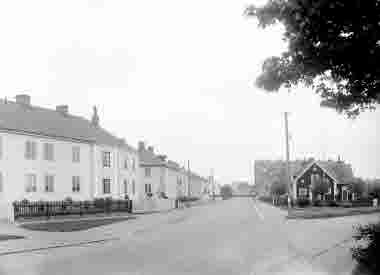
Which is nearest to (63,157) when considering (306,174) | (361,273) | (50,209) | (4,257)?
(50,209)

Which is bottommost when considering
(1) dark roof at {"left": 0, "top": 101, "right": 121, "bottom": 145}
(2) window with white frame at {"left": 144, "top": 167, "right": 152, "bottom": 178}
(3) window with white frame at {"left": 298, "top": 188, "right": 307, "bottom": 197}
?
(3) window with white frame at {"left": 298, "top": 188, "right": 307, "bottom": 197}

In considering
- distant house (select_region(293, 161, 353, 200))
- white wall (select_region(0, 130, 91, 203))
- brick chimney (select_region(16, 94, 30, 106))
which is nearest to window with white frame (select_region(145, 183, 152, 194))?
distant house (select_region(293, 161, 353, 200))

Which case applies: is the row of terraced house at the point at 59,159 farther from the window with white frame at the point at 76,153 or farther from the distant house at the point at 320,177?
the distant house at the point at 320,177

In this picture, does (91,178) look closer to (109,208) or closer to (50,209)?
(109,208)

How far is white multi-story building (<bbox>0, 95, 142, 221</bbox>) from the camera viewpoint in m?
39.2

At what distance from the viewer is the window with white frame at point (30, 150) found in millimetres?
40875

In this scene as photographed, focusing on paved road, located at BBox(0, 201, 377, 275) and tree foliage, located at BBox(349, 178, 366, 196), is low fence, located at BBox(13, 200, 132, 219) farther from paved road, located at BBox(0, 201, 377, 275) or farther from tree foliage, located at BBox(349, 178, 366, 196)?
tree foliage, located at BBox(349, 178, 366, 196)

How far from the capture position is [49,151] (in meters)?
43.4

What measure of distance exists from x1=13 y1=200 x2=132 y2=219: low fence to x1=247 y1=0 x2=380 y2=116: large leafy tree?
27.7 metres

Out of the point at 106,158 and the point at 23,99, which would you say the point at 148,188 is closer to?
the point at 106,158

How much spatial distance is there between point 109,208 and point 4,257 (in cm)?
2729

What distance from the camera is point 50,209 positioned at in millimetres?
35781

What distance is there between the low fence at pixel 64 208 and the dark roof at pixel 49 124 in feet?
24.1

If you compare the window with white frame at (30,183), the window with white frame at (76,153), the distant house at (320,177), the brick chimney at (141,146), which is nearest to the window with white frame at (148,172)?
the brick chimney at (141,146)
